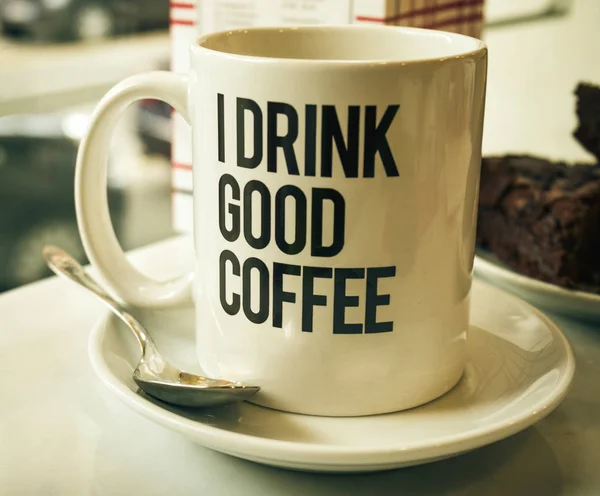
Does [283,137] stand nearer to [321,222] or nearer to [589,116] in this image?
[321,222]

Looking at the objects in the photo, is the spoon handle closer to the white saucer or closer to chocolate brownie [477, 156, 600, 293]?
the white saucer

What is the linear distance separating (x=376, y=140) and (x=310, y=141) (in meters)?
0.03

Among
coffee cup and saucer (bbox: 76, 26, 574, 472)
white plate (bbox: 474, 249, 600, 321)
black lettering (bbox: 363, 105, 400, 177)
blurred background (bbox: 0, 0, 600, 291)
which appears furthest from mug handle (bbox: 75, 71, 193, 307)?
blurred background (bbox: 0, 0, 600, 291)

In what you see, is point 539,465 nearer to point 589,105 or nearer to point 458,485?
point 458,485

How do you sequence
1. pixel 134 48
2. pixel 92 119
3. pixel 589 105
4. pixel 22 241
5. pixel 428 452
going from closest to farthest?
pixel 428 452 < pixel 92 119 < pixel 589 105 < pixel 22 241 < pixel 134 48

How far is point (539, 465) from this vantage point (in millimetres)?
354

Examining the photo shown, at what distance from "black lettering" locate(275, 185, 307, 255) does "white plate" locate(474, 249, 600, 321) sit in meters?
0.22

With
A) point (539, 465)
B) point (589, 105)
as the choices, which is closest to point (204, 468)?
point (539, 465)

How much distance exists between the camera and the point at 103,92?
121 centimetres

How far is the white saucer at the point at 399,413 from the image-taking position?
298 mm

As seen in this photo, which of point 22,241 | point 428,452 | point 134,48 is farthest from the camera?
point 134,48

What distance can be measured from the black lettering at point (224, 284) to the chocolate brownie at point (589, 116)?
15.1 inches

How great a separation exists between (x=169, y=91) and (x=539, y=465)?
0.86 ft

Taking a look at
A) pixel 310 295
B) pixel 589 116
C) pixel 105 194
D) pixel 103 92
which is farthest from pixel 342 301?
pixel 103 92
